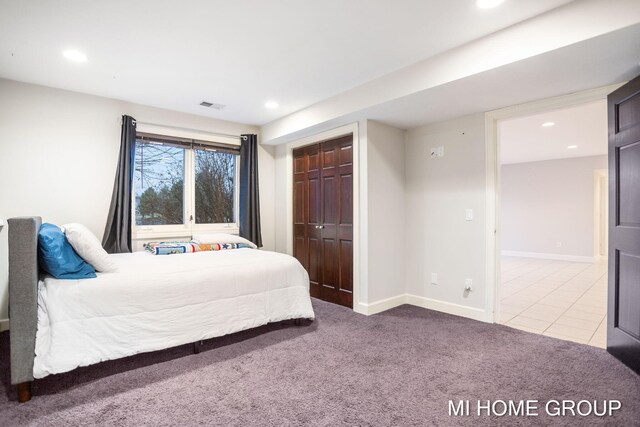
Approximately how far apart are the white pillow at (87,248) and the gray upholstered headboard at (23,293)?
28cm

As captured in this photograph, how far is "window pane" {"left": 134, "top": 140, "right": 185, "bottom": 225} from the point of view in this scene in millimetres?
3875

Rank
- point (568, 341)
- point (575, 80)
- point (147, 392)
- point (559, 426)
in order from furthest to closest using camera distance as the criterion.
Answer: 1. point (568, 341)
2. point (575, 80)
3. point (147, 392)
4. point (559, 426)

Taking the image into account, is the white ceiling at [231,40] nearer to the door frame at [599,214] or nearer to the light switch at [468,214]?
the light switch at [468,214]

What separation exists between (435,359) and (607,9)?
2417 mm

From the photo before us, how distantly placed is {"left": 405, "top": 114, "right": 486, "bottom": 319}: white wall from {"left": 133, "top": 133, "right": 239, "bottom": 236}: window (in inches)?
94.4

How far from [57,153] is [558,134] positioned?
6.78 meters

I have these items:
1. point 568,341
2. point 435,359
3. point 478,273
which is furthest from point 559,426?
point 478,273

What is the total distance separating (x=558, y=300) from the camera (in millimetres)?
4082

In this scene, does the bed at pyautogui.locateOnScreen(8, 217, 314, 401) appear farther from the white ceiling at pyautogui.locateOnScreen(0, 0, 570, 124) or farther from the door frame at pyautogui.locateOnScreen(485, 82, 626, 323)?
the door frame at pyautogui.locateOnScreen(485, 82, 626, 323)

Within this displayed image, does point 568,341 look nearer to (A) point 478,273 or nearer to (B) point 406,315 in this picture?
(A) point 478,273

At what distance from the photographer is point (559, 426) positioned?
5.55 ft

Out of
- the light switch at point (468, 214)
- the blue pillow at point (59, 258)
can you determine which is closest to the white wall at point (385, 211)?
the light switch at point (468, 214)

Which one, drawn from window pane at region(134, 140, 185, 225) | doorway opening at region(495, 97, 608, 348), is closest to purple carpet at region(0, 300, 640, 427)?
doorway opening at region(495, 97, 608, 348)

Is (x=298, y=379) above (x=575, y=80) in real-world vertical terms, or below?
below
